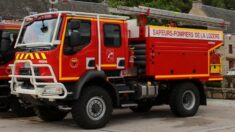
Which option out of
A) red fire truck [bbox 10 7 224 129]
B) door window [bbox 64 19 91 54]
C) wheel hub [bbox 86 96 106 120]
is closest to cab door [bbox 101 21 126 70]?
red fire truck [bbox 10 7 224 129]

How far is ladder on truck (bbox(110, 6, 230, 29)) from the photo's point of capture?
43.2 ft

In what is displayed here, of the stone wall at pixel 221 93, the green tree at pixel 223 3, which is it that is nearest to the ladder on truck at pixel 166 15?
the stone wall at pixel 221 93

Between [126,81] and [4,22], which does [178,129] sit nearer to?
[126,81]

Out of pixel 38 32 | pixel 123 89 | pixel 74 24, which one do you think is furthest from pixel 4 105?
pixel 74 24

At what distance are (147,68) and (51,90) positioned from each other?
9.55 ft

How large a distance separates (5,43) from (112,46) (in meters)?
3.85

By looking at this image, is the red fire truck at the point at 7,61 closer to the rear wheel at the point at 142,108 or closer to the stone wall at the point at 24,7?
the rear wheel at the point at 142,108

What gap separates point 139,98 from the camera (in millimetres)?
12758

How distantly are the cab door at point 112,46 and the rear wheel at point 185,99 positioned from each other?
2030mm

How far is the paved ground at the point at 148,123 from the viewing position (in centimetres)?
1152

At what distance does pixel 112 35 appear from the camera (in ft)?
40.0

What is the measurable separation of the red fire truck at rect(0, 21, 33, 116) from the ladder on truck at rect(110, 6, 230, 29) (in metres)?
3.16

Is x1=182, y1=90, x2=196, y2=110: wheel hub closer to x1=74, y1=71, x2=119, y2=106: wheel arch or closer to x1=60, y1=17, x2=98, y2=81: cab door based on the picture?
x1=74, y1=71, x2=119, y2=106: wheel arch

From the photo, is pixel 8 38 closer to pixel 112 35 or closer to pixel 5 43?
pixel 5 43
